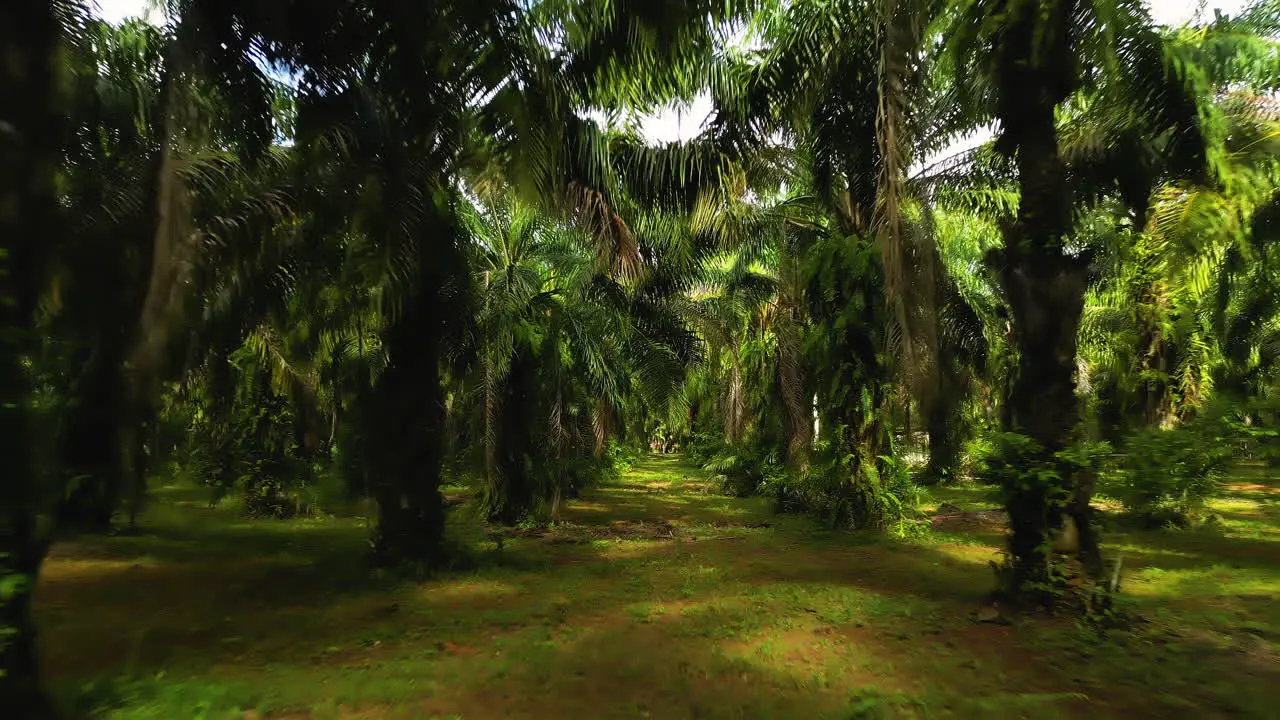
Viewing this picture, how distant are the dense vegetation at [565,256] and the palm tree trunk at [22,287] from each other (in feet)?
0.05

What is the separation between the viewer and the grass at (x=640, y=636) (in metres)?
4.09

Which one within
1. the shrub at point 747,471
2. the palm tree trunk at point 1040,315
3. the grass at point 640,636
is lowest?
the grass at point 640,636

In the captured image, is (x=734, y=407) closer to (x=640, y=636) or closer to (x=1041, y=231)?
(x=1041, y=231)

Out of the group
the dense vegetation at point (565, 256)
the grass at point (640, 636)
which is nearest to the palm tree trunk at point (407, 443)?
the dense vegetation at point (565, 256)

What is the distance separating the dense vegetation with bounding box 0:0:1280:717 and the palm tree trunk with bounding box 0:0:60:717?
0.6 inches

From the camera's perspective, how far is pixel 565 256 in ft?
43.7

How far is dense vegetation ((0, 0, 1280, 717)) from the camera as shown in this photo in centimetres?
447

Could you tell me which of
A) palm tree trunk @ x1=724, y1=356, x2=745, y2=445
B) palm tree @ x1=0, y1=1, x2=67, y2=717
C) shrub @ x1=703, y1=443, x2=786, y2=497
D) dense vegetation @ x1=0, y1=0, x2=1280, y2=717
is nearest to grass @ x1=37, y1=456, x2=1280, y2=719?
dense vegetation @ x1=0, y1=0, x2=1280, y2=717

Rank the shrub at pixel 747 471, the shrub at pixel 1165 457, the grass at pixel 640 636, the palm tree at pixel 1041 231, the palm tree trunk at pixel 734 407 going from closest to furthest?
the grass at pixel 640 636, the shrub at pixel 1165 457, the palm tree at pixel 1041 231, the shrub at pixel 747 471, the palm tree trunk at pixel 734 407

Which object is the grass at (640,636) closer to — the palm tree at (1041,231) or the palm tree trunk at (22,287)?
the palm tree trunk at (22,287)

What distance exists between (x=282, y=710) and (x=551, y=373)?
24.0 feet

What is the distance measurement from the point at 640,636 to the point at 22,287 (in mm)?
4299

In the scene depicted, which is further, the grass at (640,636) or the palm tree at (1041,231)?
the palm tree at (1041,231)

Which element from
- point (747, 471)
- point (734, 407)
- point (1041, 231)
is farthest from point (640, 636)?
point (734, 407)
